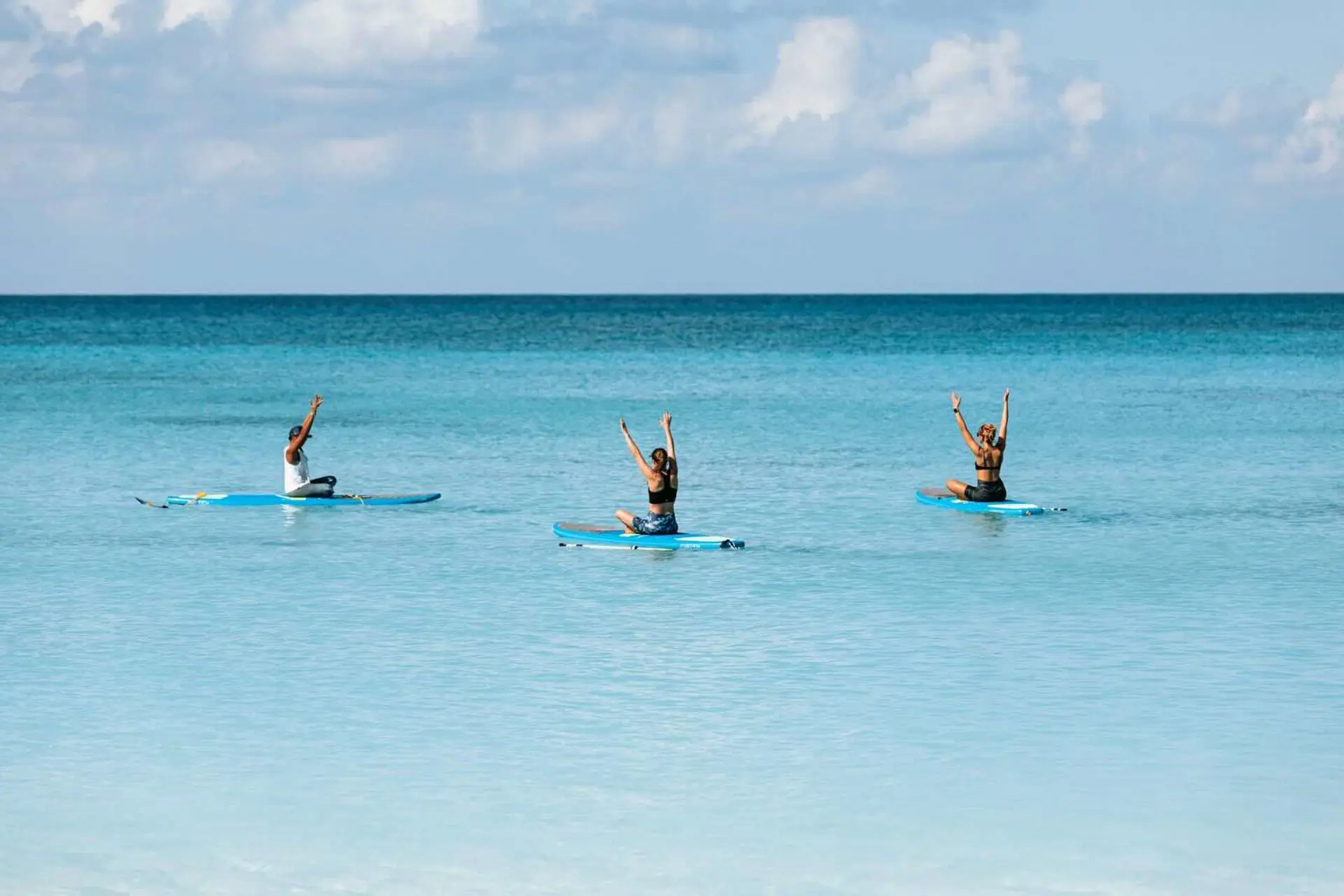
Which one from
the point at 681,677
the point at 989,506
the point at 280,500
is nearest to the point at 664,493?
the point at 989,506

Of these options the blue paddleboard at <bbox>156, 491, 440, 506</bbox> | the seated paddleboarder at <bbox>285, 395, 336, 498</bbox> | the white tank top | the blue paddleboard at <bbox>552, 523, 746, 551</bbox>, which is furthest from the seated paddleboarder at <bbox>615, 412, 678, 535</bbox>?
the white tank top

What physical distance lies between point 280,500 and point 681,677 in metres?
13.1

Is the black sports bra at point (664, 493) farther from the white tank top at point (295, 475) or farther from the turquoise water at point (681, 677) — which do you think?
the white tank top at point (295, 475)

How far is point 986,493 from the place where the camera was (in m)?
27.5

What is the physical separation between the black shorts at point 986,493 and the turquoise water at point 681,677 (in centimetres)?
55

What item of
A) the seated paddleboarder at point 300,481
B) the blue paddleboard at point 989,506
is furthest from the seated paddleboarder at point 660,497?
the seated paddleboarder at point 300,481

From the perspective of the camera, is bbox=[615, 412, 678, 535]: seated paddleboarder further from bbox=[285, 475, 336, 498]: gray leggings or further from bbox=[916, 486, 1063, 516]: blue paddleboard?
bbox=[285, 475, 336, 498]: gray leggings

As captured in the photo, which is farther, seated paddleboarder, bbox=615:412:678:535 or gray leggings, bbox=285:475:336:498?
gray leggings, bbox=285:475:336:498

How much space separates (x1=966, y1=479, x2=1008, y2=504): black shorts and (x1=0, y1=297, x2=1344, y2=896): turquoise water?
55 centimetres

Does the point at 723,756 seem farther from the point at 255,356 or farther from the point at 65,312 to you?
the point at 65,312

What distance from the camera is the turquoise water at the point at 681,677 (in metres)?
12.0

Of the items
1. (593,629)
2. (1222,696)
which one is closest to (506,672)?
(593,629)

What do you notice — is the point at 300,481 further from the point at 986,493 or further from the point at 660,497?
the point at 986,493

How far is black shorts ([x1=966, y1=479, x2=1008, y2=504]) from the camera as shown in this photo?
27484 mm
